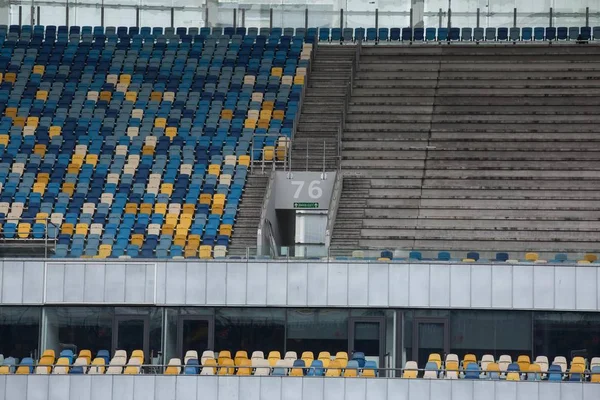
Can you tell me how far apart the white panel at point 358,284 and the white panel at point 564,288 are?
412 cm

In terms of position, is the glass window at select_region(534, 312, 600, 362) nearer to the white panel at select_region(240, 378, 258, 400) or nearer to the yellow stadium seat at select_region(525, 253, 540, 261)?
the yellow stadium seat at select_region(525, 253, 540, 261)

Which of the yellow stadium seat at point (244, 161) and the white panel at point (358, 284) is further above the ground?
the yellow stadium seat at point (244, 161)

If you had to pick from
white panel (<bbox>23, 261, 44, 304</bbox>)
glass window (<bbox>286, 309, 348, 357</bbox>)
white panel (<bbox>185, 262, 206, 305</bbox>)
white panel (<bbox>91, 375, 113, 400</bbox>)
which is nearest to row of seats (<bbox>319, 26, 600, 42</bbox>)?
glass window (<bbox>286, 309, 348, 357</bbox>)

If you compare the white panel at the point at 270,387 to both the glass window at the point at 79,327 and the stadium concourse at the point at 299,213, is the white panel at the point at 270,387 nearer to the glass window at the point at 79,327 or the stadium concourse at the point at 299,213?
the stadium concourse at the point at 299,213

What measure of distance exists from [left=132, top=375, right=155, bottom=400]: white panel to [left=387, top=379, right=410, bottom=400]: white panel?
4.97 m

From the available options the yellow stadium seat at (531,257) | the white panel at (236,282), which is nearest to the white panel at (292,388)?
the white panel at (236,282)

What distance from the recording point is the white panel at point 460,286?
31.9m

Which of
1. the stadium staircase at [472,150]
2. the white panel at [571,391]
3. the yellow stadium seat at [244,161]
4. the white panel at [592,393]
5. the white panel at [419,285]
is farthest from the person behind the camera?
the yellow stadium seat at [244,161]

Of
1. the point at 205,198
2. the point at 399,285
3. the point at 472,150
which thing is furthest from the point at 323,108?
the point at 399,285

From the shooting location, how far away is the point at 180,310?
109ft

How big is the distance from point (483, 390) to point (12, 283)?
1096cm

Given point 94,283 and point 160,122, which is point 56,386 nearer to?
point 94,283

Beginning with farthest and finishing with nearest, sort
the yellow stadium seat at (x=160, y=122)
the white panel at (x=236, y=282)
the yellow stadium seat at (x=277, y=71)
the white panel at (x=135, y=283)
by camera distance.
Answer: the yellow stadium seat at (x=277, y=71) → the yellow stadium seat at (x=160, y=122) → the white panel at (x=135, y=283) → the white panel at (x=236, y=282)

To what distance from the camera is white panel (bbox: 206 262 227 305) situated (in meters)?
32.7
